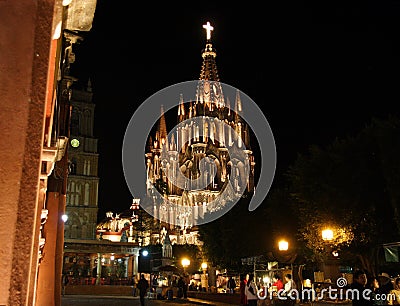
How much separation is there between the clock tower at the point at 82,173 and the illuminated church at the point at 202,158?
60.9 feet

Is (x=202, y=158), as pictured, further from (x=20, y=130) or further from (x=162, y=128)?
(x=20, y=130)

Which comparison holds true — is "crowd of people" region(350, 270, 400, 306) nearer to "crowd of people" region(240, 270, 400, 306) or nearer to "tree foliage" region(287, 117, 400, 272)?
"crowd of people" region(240, 270, 400, 306)

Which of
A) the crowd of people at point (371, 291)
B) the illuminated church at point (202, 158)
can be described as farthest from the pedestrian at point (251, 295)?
the illuminated church at point (202, 158)

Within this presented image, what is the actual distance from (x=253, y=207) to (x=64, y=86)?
27670 mm

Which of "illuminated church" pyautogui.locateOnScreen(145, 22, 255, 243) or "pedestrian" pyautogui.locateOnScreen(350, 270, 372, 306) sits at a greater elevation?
"illuminated church" pyautogui.locateOnScreen(145, 22, 255, 243)

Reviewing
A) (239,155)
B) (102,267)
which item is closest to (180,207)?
(239,155)

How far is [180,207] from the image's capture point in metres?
82.2

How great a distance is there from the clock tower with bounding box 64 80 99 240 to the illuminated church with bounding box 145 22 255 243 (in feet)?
60.9

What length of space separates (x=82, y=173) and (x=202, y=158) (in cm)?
2643

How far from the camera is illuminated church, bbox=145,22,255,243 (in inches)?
3157

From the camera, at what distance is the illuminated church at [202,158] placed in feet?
263

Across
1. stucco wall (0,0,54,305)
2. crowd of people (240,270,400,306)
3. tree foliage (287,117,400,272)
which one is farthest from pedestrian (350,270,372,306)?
tree foliage (287,117,400,272)
